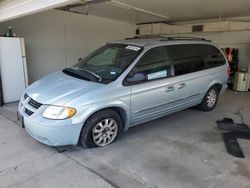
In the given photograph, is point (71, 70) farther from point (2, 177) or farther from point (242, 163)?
point (242, 163)

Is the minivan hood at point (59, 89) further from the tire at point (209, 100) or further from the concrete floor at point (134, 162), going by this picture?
the tire at point (209, 100)

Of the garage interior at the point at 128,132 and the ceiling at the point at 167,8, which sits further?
the ceiling at the point at 167,8

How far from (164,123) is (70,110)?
1.96 meters

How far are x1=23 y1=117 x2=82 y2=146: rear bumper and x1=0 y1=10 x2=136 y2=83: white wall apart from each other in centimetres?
401

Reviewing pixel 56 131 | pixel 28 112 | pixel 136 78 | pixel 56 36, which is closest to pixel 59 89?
pixel 28 112

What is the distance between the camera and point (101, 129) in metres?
3.02

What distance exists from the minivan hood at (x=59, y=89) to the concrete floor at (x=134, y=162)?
696 mm

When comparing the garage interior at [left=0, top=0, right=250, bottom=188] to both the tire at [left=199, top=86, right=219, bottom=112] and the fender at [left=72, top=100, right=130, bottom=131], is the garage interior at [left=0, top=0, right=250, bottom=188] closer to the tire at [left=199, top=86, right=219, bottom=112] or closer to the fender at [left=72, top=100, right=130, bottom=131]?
the tire at [left=199, top=86, right=219, bottom=112]

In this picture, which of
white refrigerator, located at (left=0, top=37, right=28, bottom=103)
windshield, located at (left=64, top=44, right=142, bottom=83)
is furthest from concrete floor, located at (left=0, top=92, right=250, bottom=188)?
white refrigerator, located at (left=0, top=37, right=28, bottom=103)

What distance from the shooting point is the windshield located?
3.20 meters

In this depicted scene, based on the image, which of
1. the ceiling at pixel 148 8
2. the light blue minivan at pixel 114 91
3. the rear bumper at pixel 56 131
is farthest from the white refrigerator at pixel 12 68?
the rear bumper at pixel 56 131

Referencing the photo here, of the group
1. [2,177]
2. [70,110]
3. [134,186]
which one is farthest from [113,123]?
[2,177]

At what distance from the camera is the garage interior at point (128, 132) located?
2455 mm

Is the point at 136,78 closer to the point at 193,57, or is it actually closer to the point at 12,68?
the point at 193,57
